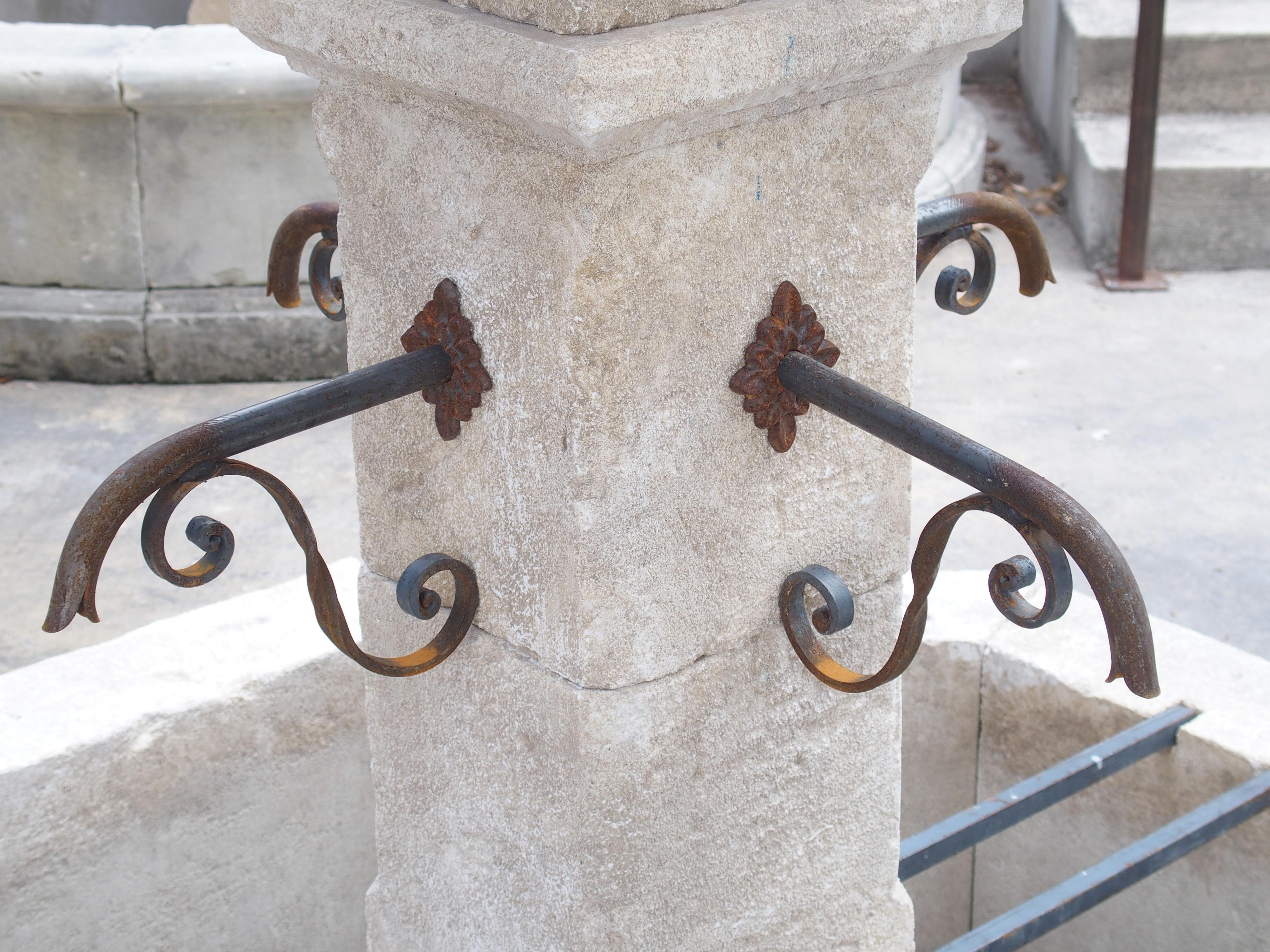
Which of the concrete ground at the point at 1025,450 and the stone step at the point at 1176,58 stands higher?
the stone step at the point at 1176,58

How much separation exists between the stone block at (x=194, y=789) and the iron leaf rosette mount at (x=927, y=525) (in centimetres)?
Result: 103

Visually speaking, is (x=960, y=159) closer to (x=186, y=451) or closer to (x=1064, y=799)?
(x=1064, y=799)

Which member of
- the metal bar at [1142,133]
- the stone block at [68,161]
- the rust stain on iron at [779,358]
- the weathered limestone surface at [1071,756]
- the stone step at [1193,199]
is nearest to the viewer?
the rust stain on iron at [779,358]

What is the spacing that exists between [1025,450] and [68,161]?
2.87m

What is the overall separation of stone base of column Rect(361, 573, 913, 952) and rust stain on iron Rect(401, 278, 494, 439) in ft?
0.75

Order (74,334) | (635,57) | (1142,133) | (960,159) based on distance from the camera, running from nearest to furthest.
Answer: (635,57) < (74,334) < (1142,133) < (960,159)

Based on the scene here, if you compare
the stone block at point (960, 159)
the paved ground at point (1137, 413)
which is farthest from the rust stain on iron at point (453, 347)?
the stone block at point (960, 159)

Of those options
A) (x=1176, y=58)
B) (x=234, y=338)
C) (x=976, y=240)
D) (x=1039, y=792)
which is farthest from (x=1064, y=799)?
(x=1176, y=58)

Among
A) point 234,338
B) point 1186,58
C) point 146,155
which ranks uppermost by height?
point 1186,58

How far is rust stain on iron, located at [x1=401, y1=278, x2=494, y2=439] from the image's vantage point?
1220mm

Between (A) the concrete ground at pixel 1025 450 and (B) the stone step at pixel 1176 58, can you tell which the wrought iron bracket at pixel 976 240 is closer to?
(A) the concrete ground at pixel 1025 450

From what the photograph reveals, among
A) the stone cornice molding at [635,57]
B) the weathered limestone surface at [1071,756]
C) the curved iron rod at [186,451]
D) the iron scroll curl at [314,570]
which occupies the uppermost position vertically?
the stone cornice molding at [635,57]

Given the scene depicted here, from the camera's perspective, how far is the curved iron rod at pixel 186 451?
3.43 ft

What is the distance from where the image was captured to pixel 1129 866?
6.15 feet
